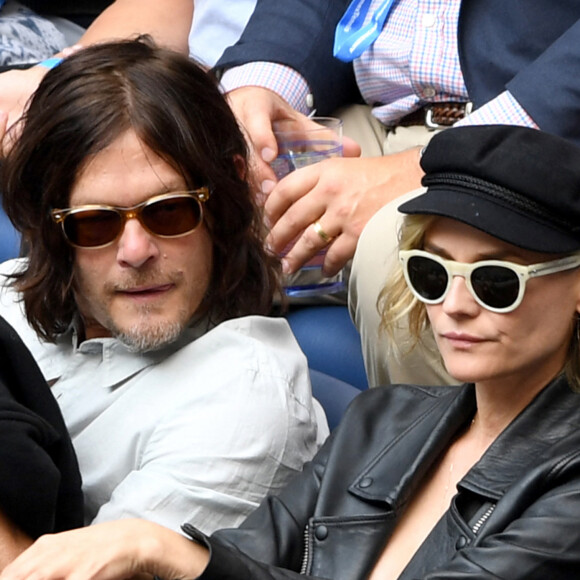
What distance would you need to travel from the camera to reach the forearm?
3.45m

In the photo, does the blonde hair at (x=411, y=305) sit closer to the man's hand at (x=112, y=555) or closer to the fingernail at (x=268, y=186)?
the man's hand at (x=112, y=555)

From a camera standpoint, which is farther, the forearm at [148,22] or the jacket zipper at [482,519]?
the forearm at [148,22]

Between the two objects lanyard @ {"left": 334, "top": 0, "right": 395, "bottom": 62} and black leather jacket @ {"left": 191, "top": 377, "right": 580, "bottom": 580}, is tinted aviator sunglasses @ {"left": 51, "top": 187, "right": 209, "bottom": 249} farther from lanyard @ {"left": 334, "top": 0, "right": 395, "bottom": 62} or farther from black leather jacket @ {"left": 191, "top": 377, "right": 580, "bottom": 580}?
lanyard @ {"left": 334, "top": 0, "right": 395, "bottom": 62}

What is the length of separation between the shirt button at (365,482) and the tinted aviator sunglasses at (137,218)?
1.93 feet

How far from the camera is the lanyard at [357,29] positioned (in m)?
2.77

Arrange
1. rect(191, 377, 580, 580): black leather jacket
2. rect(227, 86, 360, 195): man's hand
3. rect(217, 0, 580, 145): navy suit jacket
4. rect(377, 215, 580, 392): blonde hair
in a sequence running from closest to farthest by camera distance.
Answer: rect(191, 377, 580, 580): black leather jacket
rect(377, 215, 580, 392): blonde hair
rect(217, 0, 580, 145): navy suit jacket
rect(227, 86, 360, 195): man's hand

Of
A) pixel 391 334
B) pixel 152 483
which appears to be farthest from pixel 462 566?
pixel 152 483

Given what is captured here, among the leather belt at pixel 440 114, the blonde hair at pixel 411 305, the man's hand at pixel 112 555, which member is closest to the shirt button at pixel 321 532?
the man's hand at pixel 112 555

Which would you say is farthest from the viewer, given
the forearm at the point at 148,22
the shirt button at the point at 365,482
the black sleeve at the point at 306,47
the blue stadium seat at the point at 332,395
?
the forearm at the point at 148,22

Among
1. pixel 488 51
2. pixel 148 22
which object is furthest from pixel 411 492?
pixel 148 22

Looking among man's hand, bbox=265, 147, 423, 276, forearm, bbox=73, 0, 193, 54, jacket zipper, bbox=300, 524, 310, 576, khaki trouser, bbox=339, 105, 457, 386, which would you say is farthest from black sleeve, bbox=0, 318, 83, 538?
forearm, bbox=73, 0, 193, 54

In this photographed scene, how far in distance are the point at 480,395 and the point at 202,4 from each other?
2079 millimetres

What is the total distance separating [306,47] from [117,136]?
102 cm

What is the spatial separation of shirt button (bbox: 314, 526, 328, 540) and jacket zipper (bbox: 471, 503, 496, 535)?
0.80ft
